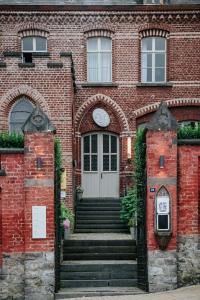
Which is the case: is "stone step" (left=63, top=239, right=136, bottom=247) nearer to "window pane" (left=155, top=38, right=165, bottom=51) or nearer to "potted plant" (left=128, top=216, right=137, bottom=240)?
"potted plant" (left=128, top=216, right=137, bottom=240)

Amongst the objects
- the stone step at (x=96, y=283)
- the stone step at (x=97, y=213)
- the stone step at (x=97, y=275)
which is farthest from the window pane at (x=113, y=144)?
the stone step at (x=96, y=283)

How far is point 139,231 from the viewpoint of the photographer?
519 inches

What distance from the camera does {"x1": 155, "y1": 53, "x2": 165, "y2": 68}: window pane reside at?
71.6 ft

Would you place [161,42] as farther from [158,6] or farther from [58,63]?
[58,63]

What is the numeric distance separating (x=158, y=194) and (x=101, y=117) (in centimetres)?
922

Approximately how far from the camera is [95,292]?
1246 centimetres

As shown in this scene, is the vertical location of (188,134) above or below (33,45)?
below

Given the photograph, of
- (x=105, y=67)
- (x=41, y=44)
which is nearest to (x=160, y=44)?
(x=105, y=67)

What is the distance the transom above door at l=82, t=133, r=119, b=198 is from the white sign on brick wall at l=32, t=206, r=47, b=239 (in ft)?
30.9

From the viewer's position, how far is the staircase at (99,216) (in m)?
18.4

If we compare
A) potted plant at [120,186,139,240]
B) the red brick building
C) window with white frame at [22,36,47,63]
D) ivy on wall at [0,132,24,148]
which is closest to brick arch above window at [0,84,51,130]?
the red brick building

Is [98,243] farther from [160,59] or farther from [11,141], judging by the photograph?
[160,59]

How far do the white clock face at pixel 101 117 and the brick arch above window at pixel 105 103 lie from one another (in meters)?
0.31

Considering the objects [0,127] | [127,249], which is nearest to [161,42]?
[0,127]
